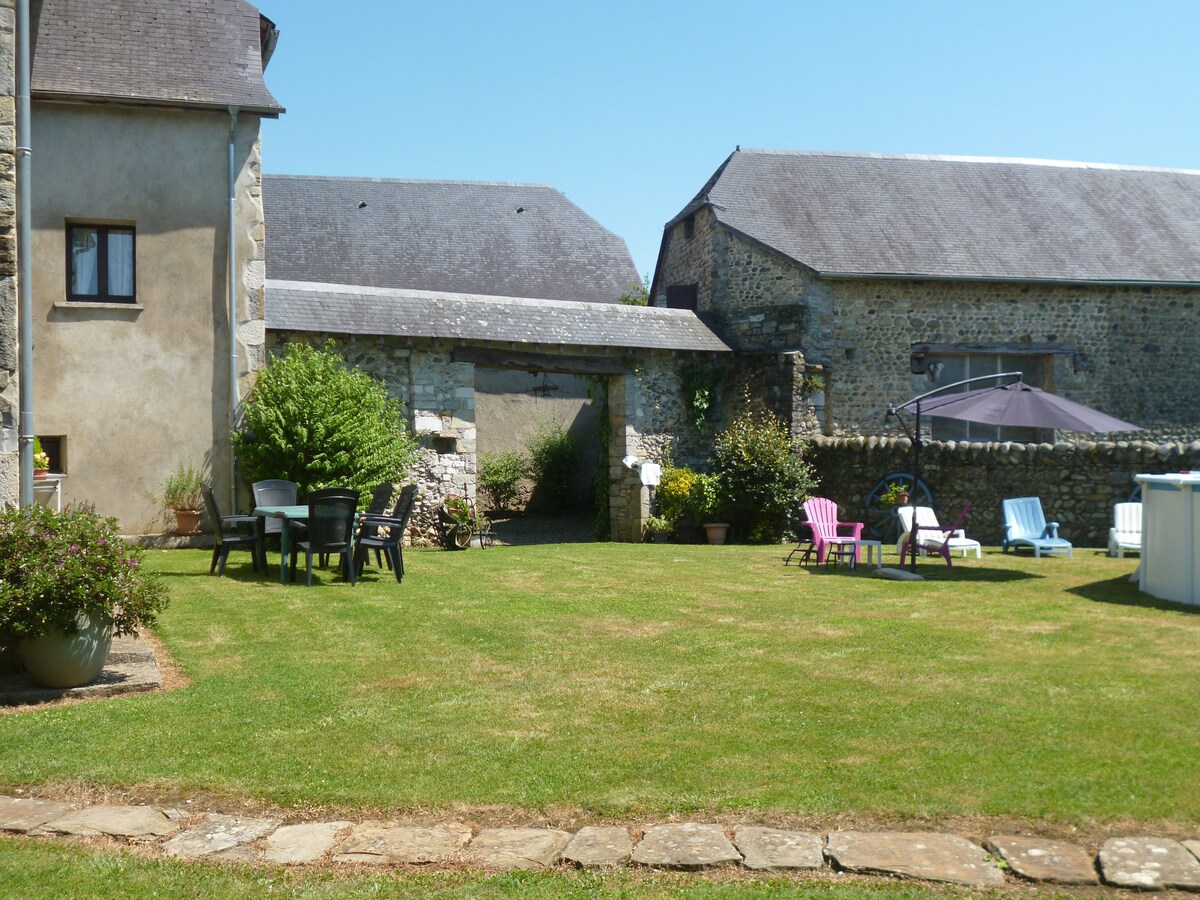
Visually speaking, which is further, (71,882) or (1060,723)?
(1060,723)

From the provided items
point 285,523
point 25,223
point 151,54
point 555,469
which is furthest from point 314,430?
point 555,469

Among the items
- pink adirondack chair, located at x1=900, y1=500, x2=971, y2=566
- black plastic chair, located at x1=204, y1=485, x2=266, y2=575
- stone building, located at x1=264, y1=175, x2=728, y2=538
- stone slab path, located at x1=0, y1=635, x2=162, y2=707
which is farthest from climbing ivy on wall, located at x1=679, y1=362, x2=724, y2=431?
stone slab path, located at x1=0, y1=635, x2=162, y2=707

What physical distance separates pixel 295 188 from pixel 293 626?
58.4 ft

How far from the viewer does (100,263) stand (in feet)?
41.4

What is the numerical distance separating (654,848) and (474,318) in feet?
40.2

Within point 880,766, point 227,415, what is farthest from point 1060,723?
point 227,415

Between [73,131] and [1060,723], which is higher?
[73,131]

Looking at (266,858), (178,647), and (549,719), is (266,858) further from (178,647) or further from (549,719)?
(178,647)

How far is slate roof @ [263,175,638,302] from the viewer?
22.3 meters

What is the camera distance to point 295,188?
23391mm

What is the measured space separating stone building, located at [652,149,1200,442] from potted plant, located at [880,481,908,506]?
5.33ft

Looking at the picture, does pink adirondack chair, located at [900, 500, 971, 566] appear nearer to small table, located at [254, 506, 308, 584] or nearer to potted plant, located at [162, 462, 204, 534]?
small table, located at [254, 506, 308, 584]

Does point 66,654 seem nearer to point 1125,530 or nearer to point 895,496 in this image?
point 895,496

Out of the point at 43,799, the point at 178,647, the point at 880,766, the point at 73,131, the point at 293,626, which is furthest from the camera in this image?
the point at 73,131
